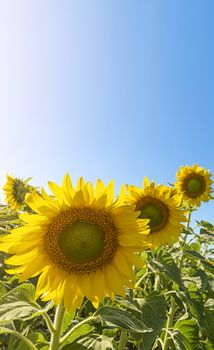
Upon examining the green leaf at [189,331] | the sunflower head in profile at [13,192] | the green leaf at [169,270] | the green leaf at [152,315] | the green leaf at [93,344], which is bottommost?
the green leaf at [93,344]

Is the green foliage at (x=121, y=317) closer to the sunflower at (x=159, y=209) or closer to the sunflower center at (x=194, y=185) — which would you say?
the sunflower at (x=159, y=209)

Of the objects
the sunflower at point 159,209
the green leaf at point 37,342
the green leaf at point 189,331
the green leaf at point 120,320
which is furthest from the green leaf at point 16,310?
the green leaf at point 189,331

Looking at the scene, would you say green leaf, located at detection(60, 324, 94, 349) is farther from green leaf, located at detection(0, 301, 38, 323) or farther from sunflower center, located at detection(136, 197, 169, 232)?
sunflower center, located at detection(136, 197, 169, 232)

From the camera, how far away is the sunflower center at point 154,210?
412 cm

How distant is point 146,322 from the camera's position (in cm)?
281

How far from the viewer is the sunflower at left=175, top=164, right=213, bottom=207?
7102mm

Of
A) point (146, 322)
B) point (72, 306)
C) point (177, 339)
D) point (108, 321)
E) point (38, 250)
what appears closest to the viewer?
point (108, 321)

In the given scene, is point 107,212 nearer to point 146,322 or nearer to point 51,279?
point 51,279

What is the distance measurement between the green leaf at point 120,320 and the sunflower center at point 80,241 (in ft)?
1.18

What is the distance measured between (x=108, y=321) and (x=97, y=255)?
1.54 ft

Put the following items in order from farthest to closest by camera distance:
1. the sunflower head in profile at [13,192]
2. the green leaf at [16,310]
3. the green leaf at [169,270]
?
the sunflower head in profile at [13,192], the green leaf at [169,270], the green leaf at [16,310]

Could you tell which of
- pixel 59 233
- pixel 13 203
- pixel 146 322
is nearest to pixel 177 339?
pixel 146 322

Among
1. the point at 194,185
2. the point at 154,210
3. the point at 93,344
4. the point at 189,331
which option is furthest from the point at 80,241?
the point at 194,185

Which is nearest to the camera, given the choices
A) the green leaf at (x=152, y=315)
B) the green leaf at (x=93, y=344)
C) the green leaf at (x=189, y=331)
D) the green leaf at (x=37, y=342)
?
the green leaf at (x=93, y=344)
